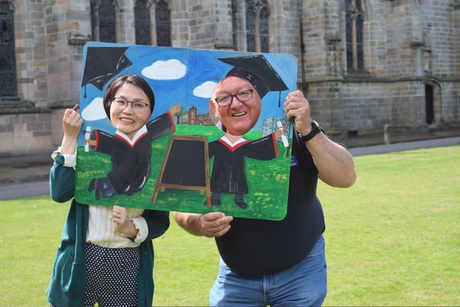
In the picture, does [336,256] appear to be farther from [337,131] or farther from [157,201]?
[337,131]

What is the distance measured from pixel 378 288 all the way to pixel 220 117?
3.64 metres

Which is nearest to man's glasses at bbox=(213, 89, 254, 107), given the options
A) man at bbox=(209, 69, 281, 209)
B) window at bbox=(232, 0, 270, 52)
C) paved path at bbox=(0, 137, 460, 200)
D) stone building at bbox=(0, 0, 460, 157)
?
man at bbox=(209, 69, 281, 209)

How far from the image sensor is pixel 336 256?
26.2 feet

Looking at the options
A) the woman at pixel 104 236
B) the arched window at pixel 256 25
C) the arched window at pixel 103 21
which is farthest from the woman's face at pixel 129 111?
the arched window at pixel 256 25

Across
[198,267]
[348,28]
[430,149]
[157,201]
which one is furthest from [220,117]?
[348,28]

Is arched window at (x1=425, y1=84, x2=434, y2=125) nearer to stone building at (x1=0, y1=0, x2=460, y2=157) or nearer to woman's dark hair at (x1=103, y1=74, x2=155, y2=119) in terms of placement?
stone building at (x1=0, y1=0, x2=460, y2=157)

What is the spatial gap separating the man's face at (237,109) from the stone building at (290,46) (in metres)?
17.6

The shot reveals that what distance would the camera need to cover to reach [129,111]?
12.6 ft

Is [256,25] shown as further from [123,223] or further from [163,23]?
[123,223]

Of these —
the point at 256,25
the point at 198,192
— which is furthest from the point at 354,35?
the point at 198,192

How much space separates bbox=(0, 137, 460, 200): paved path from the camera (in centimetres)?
1429

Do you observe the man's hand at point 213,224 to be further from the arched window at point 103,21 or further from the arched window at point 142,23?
the arched window at point 142,23

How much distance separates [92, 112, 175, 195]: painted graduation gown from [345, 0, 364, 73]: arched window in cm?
2866

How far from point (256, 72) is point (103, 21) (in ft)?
68.2
